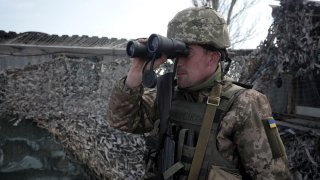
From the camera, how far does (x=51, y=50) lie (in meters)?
8.33

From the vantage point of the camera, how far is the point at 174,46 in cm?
208

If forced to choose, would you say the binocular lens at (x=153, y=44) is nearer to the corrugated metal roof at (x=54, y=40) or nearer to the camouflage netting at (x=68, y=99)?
the camouflage netting at (x=68, y=99)

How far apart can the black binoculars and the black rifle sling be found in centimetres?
23

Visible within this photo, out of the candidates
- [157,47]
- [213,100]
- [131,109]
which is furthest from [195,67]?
[131,109]

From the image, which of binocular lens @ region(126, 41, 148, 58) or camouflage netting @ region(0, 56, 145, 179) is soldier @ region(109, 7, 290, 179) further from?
camouflage netting @ region(0, 56, 145, 179)

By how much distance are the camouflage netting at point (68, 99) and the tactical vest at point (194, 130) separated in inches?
147

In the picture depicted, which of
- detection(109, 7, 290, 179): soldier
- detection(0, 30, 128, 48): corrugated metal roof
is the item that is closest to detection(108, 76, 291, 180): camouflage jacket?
detection(109, 7, 290, 179): soldier

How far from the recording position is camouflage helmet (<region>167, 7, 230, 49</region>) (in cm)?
227

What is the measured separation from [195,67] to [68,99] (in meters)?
4.89

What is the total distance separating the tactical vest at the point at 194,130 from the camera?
6.88ft

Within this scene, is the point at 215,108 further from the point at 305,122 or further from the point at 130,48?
the point at 305,122

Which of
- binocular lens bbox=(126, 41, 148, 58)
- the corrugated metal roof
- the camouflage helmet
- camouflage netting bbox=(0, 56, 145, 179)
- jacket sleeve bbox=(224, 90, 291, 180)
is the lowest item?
camouflage netting bbox=(0, 56, 145, 179)

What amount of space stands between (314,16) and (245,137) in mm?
3999

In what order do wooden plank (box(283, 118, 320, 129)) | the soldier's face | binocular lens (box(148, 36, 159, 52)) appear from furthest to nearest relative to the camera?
wooden plank (box(283, 118, 320, 129))
the soldier's face
binocular lens (box(148, 36, 159, 52))
